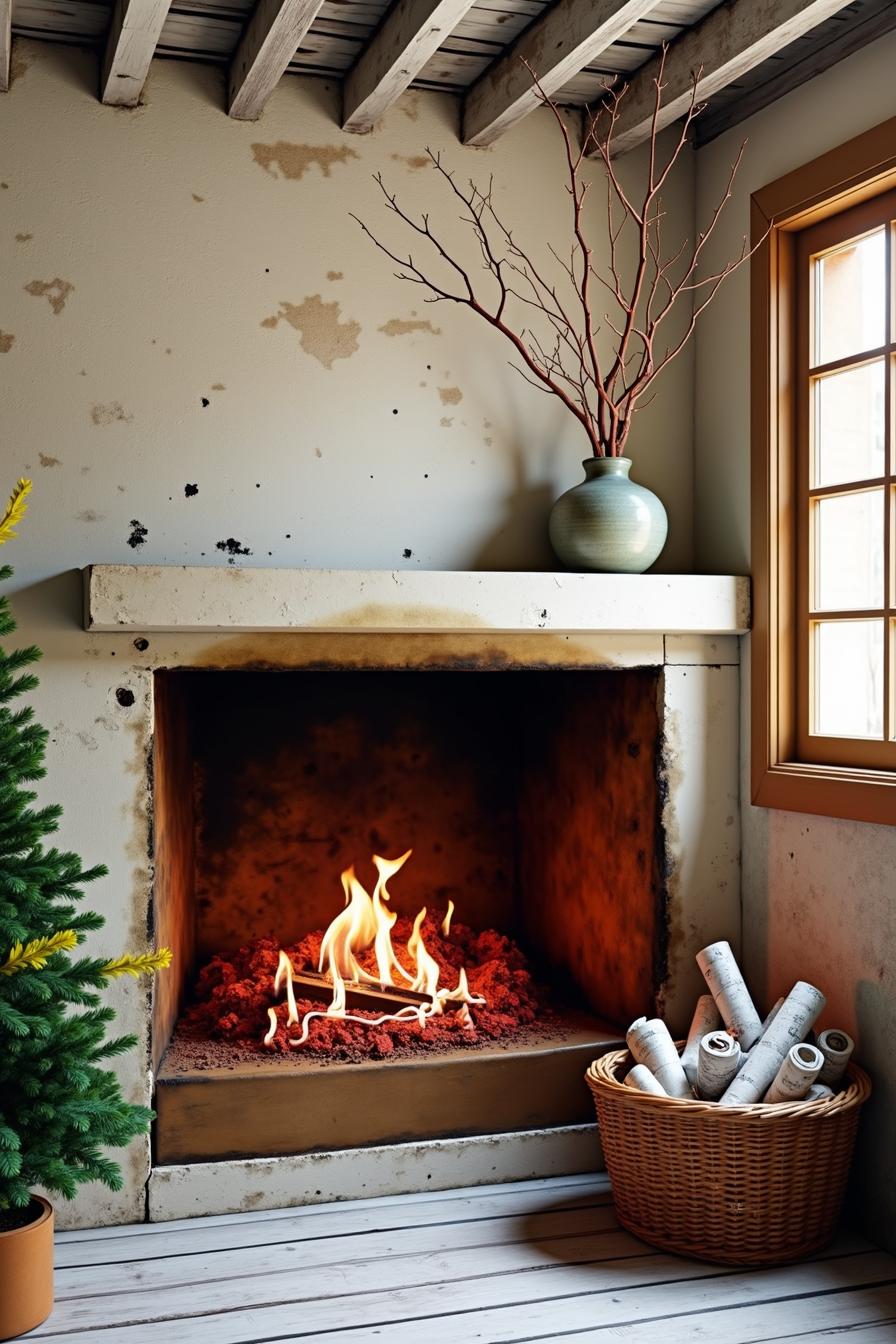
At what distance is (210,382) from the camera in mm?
3219

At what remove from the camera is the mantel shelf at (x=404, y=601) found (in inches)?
116

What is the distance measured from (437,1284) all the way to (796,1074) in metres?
0.93

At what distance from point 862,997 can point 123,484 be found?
88.4 inches

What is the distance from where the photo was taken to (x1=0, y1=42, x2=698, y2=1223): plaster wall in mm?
3055

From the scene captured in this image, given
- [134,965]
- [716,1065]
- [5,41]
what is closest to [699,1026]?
[716,1065]

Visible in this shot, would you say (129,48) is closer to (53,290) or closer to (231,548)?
(53,290)

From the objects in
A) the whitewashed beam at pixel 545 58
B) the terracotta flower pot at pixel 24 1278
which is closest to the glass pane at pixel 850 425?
the whitewashed beam at pixel 545 58

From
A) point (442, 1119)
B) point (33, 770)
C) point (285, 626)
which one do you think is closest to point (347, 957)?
point (442, 1119)

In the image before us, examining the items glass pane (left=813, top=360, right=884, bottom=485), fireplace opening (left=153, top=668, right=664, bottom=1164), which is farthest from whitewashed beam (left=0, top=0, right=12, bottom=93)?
glass pane (left=813, top=360, right=884, bottom=485)

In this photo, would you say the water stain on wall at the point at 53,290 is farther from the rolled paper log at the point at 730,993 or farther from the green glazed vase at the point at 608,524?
the rolled paper log at the point at 730,993

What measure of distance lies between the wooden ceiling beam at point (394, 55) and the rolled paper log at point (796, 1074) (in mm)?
2473

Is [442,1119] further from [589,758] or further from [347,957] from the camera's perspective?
[589,758]

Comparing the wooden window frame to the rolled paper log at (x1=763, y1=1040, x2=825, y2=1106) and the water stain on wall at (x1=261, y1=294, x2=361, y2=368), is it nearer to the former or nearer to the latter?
the rolled paper log at (x1=763, y1=1040, x2=825, y2=1106)

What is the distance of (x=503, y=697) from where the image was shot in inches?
168
